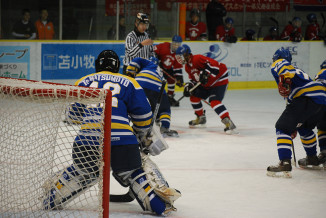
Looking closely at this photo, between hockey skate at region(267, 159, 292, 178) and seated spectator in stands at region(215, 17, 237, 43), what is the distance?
247 inches

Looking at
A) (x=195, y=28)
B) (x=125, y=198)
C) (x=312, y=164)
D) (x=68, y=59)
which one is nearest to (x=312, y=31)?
(x=195, y=28)

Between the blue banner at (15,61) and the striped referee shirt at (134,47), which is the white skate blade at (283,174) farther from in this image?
the blue banner at (15,61)

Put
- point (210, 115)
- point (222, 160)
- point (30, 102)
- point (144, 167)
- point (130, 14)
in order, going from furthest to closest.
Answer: point (130, 14) → point (210, 115) → point (222, 160) → point (144, 167) → point (30, 102)

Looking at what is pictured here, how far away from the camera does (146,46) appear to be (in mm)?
7938

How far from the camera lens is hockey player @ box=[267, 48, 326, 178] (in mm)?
4805

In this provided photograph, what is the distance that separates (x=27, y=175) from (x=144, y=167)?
68 cm

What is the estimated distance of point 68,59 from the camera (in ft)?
31.6

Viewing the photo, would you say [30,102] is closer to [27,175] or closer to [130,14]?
[27,175]

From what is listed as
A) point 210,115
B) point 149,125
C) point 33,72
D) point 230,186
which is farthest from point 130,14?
point 149,125

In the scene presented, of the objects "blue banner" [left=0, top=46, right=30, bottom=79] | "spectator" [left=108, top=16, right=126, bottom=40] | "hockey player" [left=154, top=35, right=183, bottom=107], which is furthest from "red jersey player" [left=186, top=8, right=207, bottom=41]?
"blue banner" [left=0, top=46, right=30, bottom=79]

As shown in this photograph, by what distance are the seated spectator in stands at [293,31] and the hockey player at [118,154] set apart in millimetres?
8642

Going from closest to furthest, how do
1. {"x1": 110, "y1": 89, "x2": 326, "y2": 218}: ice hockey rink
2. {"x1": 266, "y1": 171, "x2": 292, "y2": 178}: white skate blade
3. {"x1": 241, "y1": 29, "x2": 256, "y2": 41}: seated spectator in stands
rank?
1. {"x1": 110, "y1": 89, "x2": 326, "y2": 218}: ice hockey rink
2. {"x1": 266, "y1": 171, "x2": 292, "y2": 178}: white skate blade
3. {"x1": 241, "y1": 29, "x2": 256, "y2": 41}: seated spectator in stands

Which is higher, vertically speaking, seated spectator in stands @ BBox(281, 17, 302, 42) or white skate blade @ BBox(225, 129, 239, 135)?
seated spectator in stands @ BBox(281, 17, 302, 42)

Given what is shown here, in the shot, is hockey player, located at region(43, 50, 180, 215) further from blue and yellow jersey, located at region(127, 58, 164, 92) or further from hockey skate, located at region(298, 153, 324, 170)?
blue and yellow jersey, located at region(127, 58, 164, 92)
